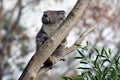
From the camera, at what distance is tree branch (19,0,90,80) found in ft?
9.71

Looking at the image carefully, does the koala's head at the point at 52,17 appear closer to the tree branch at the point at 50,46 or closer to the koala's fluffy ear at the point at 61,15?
the koala's fluffy ear at the point at 61,15

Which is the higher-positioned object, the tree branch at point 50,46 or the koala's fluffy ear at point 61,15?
the koala's fluffy ear at point 61,15

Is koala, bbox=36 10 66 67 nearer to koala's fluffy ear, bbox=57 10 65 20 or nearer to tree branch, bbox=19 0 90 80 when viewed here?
koala's fluffy ear, bbox=57 10 65 20

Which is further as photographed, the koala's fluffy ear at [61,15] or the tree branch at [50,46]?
the koala's fluffy ear at [61,15]

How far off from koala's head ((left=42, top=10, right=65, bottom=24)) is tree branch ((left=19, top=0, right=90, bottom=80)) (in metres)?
0.37

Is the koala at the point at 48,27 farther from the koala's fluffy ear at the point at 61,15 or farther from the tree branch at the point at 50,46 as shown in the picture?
the tree branch at the point at 50,46

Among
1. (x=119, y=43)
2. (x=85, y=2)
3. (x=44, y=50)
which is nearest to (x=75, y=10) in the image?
(x=85, y=2)

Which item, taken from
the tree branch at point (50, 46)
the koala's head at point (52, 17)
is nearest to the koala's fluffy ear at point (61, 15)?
the koala's head at point (52, 17)

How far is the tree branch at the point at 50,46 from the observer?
9.71 feet

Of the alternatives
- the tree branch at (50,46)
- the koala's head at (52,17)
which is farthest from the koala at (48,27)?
the tree branch at (50,46)

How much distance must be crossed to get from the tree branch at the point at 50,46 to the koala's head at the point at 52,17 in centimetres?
37

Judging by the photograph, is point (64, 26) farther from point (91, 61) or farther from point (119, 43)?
point (119, 43)

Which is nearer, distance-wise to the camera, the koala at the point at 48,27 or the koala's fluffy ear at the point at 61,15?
the koala at the point at 48,27

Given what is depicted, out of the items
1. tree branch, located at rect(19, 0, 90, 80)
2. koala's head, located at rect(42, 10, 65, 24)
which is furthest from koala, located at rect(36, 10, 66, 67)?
tree branch, located at rect(19, 0, 90, 80)
